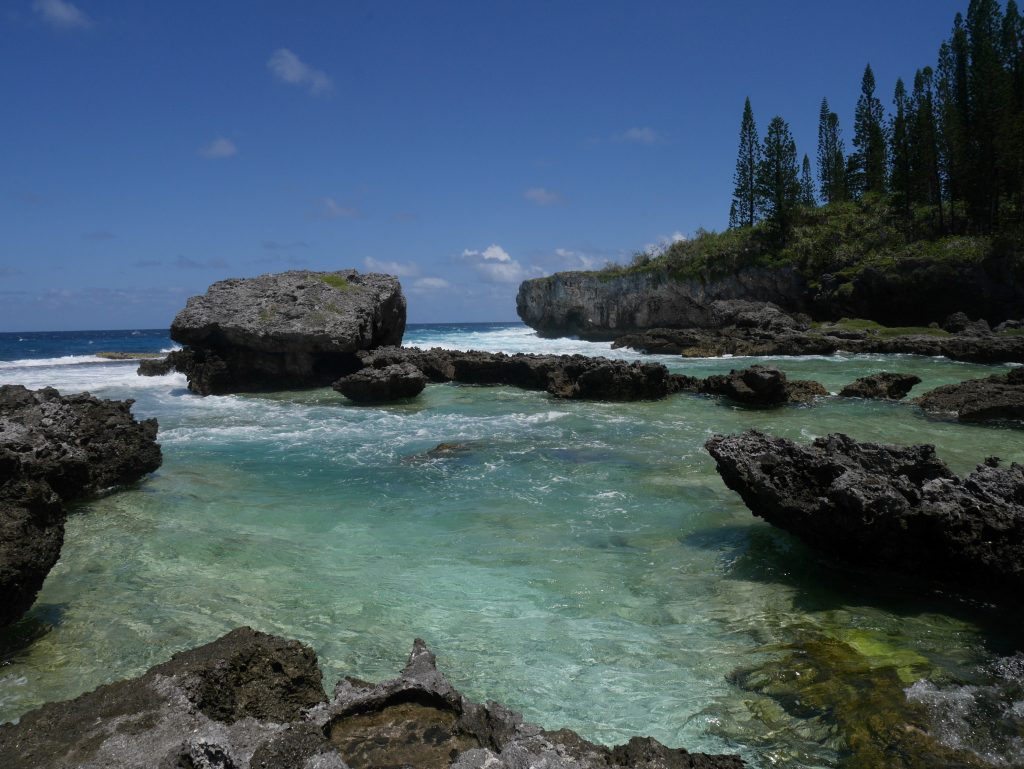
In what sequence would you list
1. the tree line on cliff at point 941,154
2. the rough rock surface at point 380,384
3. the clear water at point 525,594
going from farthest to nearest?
1. the tree line on cliff at point 941,154
2. the rough rock surface at point 380,384
3. the clear water at point 525,594

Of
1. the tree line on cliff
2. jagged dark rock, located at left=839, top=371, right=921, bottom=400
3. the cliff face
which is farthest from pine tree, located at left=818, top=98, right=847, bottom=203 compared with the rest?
jagged dark rock, located at left=839, top=371, right=921, bottom=400

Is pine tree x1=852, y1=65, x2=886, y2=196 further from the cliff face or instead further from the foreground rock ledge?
the foreground rock ledge

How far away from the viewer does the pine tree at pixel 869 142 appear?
58.4 m

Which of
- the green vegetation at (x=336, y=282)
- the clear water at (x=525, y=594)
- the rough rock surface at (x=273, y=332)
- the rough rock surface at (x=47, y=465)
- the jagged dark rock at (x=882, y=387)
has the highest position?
the green vegetation at (x=336, y=282)

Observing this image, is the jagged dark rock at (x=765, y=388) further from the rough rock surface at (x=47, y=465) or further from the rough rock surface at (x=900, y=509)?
the rough rock surface at (x=47, y=465)

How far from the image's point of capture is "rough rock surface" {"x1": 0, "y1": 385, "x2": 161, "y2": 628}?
4598 mm

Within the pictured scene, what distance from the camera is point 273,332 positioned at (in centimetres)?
1967

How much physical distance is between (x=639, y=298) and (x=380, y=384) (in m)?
36.9

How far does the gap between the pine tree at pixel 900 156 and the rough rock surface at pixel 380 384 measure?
45015 millimetres

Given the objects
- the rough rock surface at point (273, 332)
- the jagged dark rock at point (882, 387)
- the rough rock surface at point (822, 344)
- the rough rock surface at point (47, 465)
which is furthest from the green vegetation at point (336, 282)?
the rough rock surface at point (822, 344)

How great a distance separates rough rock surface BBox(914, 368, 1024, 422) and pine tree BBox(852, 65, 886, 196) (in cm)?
4909

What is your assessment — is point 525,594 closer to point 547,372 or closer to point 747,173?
point 547,372

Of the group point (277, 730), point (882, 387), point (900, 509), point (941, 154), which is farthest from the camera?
point (941, 154)

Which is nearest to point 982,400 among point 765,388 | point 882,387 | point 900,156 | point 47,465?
point 882,387
